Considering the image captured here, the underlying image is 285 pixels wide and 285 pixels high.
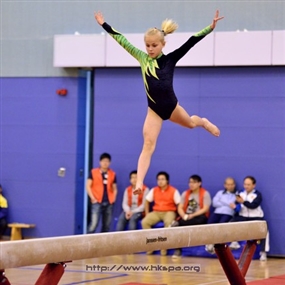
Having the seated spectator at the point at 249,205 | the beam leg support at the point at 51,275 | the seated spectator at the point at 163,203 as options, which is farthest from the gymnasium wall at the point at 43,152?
the beam leg support at the point at 51,275

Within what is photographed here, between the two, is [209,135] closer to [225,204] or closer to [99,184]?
[225,204]

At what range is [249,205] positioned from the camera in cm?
1129

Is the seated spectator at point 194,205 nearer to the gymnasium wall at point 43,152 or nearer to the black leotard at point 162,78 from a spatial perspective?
the gymnasium wall at point 43,152

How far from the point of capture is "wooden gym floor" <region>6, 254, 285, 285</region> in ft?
28.4

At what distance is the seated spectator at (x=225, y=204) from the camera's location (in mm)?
11523

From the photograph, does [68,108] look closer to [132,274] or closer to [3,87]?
[3,87]

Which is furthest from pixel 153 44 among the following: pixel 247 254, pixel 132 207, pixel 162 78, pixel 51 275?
pixel 132 207

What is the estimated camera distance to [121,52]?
12.5 metres

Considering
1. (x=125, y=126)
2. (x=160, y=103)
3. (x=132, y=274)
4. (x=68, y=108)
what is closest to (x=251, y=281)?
(x=132, y=274)

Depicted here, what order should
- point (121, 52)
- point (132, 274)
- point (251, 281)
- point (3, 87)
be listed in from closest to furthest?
point (251, 281)
point (132, 274)
point (121, 52)
point (3, 87)

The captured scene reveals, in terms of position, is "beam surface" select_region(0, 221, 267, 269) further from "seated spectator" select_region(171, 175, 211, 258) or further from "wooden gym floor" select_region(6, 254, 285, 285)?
"seated spectator" select_region(171, 175, 211, 258)

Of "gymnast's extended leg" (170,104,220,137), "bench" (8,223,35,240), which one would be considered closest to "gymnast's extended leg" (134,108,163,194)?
"gymnast's extended leg" (170,104,220,137)

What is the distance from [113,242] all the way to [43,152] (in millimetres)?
7395

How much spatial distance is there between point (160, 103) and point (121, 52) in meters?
5.88
